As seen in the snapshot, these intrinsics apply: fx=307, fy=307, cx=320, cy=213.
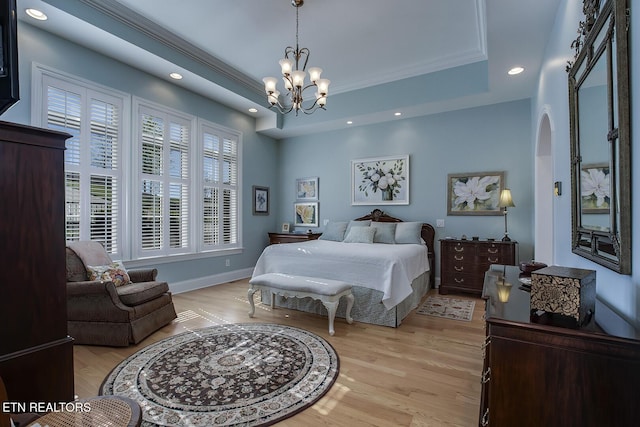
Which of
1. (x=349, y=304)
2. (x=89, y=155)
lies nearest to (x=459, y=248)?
(x=349, y=304)

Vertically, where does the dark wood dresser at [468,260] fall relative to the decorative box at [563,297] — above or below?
below

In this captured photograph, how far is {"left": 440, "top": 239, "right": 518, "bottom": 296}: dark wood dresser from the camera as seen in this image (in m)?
4.29

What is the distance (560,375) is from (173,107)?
5185 mm

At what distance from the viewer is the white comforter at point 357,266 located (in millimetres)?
3285

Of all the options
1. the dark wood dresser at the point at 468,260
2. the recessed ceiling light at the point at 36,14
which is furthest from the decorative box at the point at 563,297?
the recessed ceiling light at the point at 36,14

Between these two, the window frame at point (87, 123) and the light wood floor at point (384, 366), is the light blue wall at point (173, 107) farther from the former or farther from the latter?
the light wood floor at point (384, 366)

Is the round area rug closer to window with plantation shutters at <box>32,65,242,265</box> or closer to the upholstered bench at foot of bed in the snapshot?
the upholstered bench at foot of bed

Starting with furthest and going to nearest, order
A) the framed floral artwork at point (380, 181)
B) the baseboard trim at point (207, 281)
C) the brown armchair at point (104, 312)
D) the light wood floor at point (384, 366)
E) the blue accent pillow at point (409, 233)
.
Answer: the framed floral artwork at point (380, 181)
the blue accent pillow at point (409, 233)
the baseboard trim at point (207, 281)
the brown armchair at point (104, 312)
the light wood floor at point (384, 366)

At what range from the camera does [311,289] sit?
3129mm

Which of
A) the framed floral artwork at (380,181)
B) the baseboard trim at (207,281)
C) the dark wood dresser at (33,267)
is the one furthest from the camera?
the framed floral artwork at (380,181)

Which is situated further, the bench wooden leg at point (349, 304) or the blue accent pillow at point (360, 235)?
the blue accent pillow at point (360, 235)

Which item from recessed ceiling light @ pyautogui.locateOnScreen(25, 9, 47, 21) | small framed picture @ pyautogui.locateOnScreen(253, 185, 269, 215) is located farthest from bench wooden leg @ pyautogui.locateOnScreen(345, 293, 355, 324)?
recessed ceiling light @ pyautogui.locateOnScreen(25, 9, 47, 21)

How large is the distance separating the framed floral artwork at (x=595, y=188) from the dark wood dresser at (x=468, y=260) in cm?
290

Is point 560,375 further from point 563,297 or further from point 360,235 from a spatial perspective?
point 360,235
